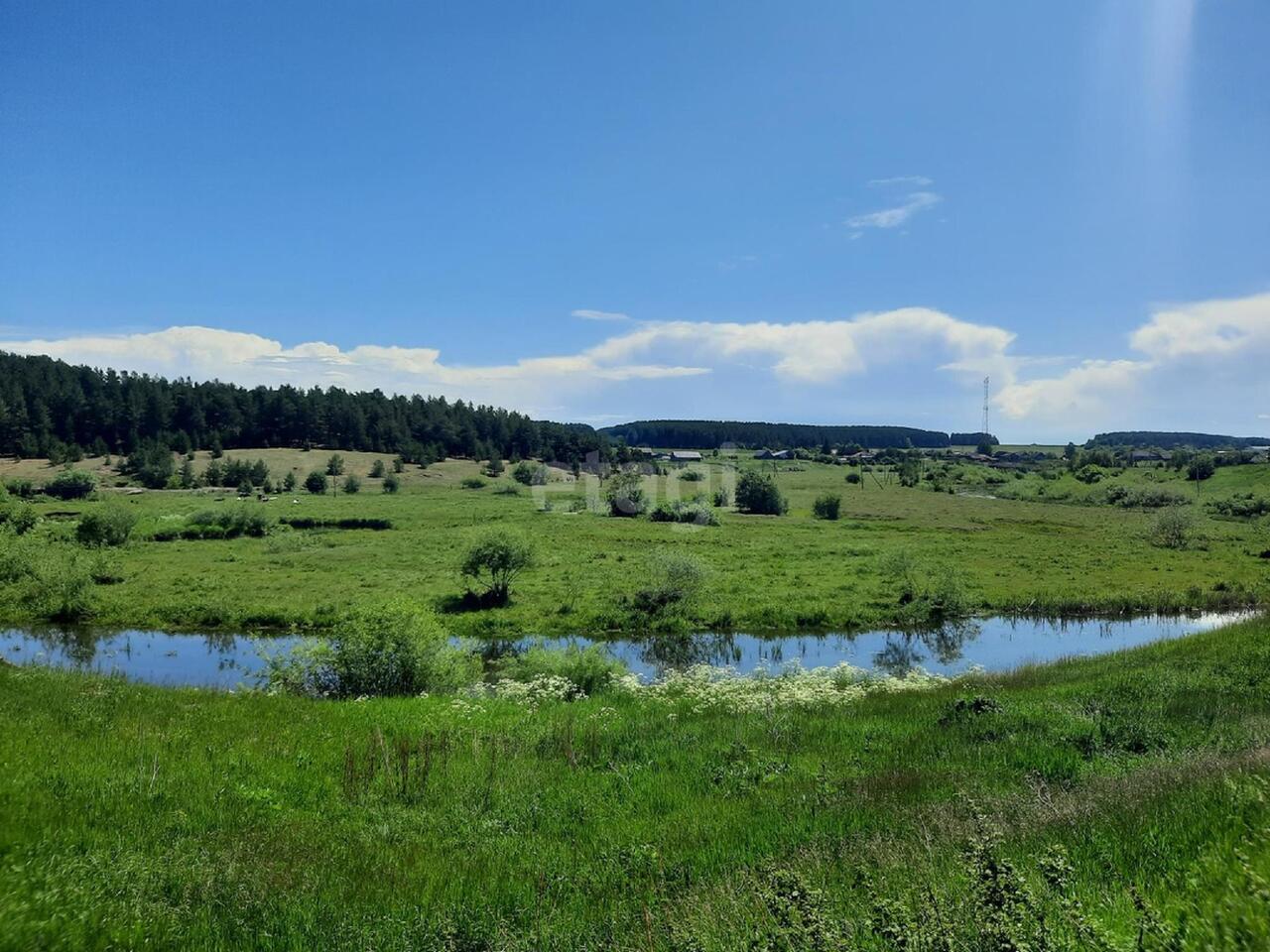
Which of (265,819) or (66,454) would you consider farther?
(66,454)

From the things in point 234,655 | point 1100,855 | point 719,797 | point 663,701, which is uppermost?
point 1100,855

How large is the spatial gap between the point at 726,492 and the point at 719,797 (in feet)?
319

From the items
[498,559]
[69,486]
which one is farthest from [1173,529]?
[69,486]

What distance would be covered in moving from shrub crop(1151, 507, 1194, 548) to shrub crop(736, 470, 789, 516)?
142 ft

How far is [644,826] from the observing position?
769 cm

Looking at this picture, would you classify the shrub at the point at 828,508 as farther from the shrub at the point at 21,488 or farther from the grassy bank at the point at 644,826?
the shrub at the point at 21,488

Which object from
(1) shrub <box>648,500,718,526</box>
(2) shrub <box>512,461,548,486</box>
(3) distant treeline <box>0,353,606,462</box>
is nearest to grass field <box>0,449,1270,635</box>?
(1) shrub <box>648,500,718,526</box>

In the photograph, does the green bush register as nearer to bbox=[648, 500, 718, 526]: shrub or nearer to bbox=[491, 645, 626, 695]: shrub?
bbox=[648, 500, 718, 526]: shrub

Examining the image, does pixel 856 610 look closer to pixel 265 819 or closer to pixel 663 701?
pixel 663 701

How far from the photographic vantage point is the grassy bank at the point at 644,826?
4258 millimetres

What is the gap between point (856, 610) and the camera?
135ft

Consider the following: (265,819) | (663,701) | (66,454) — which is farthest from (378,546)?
(66,454)

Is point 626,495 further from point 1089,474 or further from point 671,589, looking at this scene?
point 1089,474

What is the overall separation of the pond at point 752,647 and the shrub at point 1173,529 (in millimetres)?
29470
